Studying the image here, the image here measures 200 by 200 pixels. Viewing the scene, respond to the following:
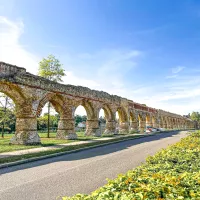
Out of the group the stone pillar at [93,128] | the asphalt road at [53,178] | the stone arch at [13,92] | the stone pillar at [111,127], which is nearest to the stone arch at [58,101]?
the stone arch at [13,92]

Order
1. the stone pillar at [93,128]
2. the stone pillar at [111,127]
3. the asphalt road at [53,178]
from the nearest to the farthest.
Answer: the asphalt road at [53,178], the stone pillar at [93,128], the stone pillar at [111,127]

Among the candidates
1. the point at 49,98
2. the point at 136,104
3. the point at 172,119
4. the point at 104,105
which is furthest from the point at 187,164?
the point at 172,119

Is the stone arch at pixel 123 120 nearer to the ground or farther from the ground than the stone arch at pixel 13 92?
nearer to the ground

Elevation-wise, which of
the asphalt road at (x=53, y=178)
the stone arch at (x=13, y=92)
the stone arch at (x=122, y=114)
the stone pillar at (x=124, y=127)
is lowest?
the asphalt road at (x=53, y=178)

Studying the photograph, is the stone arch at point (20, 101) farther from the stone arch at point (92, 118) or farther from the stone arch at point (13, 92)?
the stone arch at point (92, 118)

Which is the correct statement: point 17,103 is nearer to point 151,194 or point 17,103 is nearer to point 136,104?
point 151,194

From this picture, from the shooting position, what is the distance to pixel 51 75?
23281mm

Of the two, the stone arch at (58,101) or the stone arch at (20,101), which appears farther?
the stone arch at (58,101)

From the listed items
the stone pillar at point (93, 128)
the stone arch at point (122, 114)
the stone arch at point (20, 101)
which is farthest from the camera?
the stone arch at point (122, 114)

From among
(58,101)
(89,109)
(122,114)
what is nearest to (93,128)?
(89,109)

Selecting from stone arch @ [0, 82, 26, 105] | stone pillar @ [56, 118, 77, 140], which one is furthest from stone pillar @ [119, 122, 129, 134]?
stone arch @ [0, 82, 26, 105]

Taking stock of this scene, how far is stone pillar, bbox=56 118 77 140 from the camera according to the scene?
59.7 feet

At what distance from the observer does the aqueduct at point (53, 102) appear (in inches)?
540

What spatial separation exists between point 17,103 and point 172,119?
5760 centimetres
